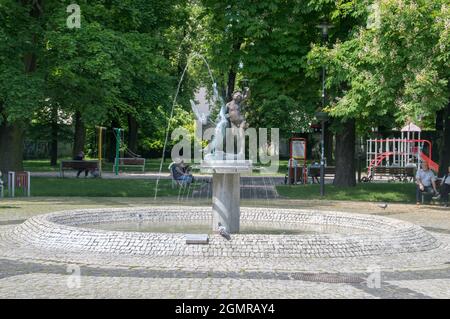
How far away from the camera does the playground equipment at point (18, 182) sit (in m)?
26.2

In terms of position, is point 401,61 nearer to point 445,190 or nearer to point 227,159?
point 445,190

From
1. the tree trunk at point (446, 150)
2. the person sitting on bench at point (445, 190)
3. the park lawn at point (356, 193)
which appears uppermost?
the tree trunk at point (446, 150)

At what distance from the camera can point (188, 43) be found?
54.3 m

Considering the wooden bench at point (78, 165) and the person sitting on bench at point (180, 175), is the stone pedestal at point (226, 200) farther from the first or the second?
the wooden bench at point (78, 165)

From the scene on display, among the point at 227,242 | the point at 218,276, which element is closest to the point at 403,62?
the point at 227,242

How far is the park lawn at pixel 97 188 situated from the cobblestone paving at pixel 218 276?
14.0 m

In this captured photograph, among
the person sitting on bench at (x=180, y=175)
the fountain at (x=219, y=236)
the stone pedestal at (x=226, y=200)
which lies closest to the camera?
the fountain at (x=219, y=236)

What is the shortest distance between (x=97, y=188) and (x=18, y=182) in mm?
3515

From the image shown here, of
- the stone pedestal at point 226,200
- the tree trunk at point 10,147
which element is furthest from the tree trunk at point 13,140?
the stone pedestal at point 226,200

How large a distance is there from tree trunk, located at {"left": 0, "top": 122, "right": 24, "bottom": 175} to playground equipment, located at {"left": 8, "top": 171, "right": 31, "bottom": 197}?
3601mm

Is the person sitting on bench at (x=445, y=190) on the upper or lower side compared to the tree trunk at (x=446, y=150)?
lower

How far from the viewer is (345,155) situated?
30.6 m

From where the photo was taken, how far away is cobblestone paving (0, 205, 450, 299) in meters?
9.50

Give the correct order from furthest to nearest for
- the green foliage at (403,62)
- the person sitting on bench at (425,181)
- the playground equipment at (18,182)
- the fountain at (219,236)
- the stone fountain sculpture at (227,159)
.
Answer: the playground equipment at (18,182) < the person sitting on bench at (425,181) < the green foliage at (403,62) < the stone fountain sculpture at (227,159) < the fountain at (219,236)
